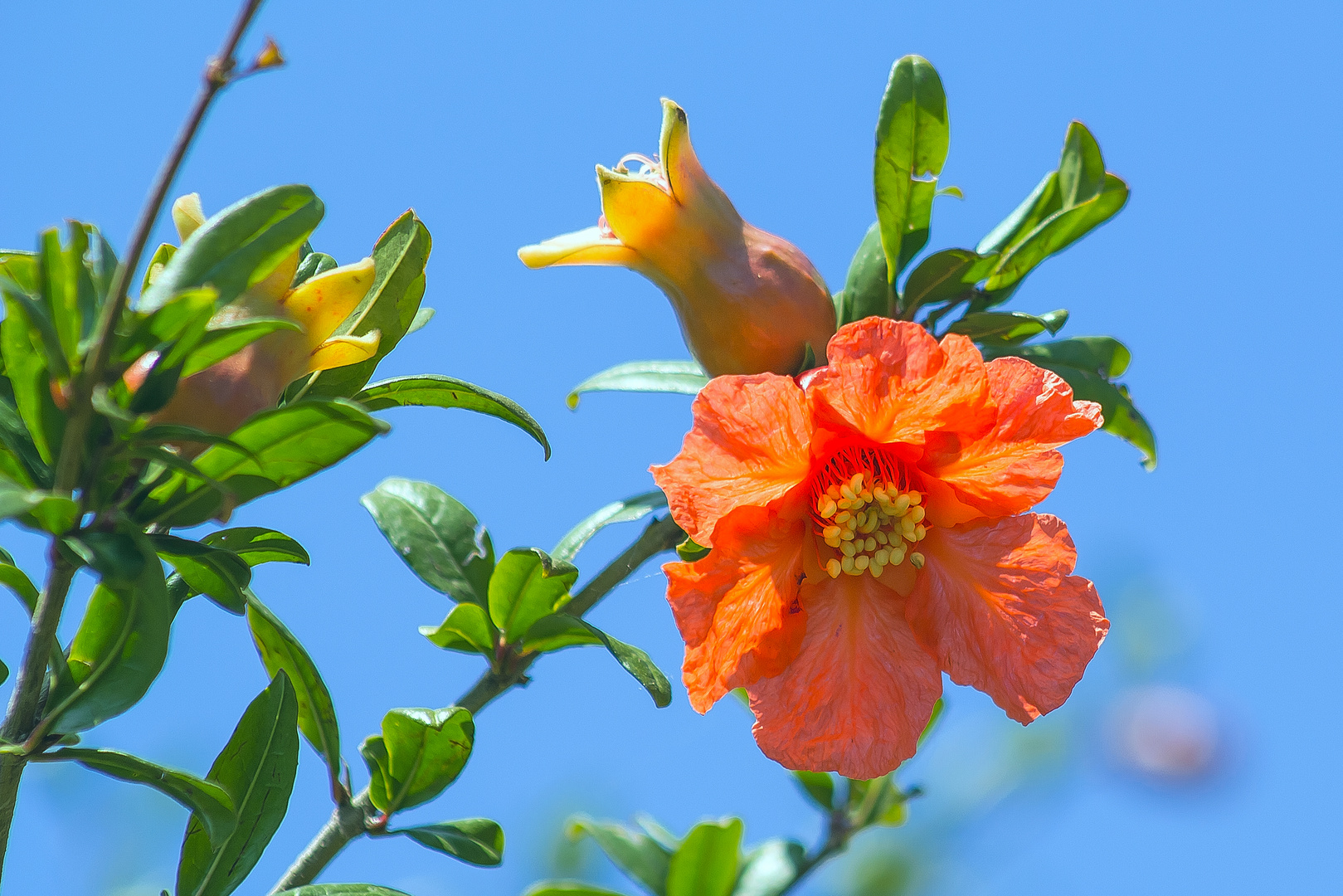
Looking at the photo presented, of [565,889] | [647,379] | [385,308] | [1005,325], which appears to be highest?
[1005,325]

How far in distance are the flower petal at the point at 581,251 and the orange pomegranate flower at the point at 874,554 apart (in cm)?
26

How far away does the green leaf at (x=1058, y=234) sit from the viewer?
57.9 inches

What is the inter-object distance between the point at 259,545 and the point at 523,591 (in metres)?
0.30

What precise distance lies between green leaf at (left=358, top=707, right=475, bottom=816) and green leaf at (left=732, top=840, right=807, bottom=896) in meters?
0.61

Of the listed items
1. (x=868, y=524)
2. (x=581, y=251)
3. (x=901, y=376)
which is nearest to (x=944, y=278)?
(x=901, y=376)

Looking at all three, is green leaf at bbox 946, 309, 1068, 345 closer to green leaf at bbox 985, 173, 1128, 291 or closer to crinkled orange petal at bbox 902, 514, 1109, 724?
green leaf at bbox 985, 173, 1128, 291

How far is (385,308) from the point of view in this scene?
1.16 metres

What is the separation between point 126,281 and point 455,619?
0.58m

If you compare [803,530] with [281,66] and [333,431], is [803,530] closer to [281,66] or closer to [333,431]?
[333,431]

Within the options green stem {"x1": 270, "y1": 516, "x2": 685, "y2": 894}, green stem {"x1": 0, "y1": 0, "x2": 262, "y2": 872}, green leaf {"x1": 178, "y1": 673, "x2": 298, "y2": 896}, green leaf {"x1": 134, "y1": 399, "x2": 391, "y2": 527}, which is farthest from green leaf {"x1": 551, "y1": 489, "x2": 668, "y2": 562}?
green stem {"x1": 0, "y1": 0, "x2": 262, "y2": 872}

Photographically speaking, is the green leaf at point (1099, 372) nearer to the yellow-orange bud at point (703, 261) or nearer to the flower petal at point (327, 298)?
the yellow-orange bud at point (703, 261)

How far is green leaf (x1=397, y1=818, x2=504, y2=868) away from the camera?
123 centimetres

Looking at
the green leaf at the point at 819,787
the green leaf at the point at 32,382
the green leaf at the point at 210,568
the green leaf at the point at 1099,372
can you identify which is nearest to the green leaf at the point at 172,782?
the green leaf at the point at 210,568

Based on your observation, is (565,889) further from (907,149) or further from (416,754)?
(907,149)
